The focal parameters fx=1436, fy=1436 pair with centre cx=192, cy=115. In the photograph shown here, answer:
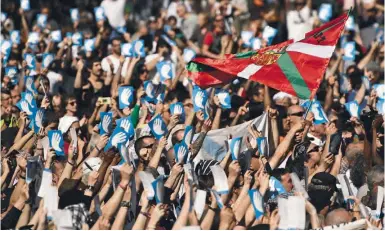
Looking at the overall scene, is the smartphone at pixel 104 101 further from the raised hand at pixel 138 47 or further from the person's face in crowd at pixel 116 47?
the person's face in crowd at pixel 116 47

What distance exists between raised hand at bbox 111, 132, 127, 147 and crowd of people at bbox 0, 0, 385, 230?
0.01m

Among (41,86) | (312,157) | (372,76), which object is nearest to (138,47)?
(41,86)

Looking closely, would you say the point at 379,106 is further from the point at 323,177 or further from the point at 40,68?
the point at 40,68

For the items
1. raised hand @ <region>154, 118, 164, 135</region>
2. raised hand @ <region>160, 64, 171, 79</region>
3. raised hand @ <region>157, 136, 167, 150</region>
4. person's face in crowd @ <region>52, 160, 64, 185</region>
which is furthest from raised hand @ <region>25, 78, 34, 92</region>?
raised hand @ <region>157, 136, 167, 150</region>

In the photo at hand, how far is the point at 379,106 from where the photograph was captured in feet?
46.3

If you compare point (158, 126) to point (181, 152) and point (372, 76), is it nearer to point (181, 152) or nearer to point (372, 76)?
point (181, 152)

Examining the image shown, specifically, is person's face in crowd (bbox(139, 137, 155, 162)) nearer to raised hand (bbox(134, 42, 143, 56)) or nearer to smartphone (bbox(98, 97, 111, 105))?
smartphone (bbox(98, 97, 111, 105))

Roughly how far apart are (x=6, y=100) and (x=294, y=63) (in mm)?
3282

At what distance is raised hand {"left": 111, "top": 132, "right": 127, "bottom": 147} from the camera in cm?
1139

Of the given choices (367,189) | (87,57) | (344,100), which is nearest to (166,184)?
(367,189)

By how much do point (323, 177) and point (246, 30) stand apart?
7540 millimetres

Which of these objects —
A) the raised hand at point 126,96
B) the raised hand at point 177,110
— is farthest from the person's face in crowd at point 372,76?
the raised hand at point 177,110

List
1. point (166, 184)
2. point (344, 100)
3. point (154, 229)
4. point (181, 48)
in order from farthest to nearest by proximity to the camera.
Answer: point (181, 48) → point (344, 100) → point (166, 184) → point (154, 229)

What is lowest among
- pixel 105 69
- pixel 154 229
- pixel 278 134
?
pixel 154 229
